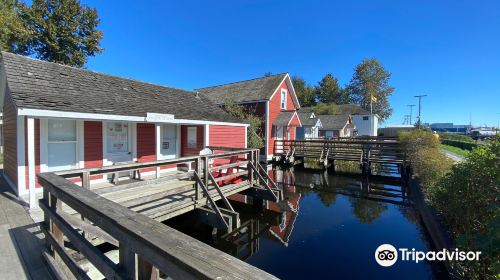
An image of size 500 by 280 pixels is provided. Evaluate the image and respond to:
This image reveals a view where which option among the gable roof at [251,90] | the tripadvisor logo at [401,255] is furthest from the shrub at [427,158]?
the gable roof at [251,90]

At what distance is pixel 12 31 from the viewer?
61.7 ft

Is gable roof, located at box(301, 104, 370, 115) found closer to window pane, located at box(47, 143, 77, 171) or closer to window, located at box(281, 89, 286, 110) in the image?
window, located at box(281, 89, 286, 110)

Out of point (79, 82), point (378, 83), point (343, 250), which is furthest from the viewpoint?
point (378, 83)

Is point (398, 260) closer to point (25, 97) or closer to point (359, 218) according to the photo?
point (359, 218)

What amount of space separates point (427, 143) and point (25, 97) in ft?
49.0

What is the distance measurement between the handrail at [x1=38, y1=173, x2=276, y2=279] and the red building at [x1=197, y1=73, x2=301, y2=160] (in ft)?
57.4

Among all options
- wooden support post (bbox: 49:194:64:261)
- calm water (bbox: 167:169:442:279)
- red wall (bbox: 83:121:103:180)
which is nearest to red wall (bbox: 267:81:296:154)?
calm water (bbox: 167:169:442:279)

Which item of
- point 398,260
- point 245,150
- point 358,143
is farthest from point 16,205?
point 358,143

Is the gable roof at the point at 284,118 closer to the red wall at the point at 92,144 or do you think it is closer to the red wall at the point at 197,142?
the red wall at the point at 197,142

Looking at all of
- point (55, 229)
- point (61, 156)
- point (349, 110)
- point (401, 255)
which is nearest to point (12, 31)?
point (61, 156)

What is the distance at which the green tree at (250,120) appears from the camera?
18281 millimetres

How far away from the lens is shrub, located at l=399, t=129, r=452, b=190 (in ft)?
26.5

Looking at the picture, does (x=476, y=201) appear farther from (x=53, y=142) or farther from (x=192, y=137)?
(x=192, y=137)

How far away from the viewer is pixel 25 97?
6.10 m
